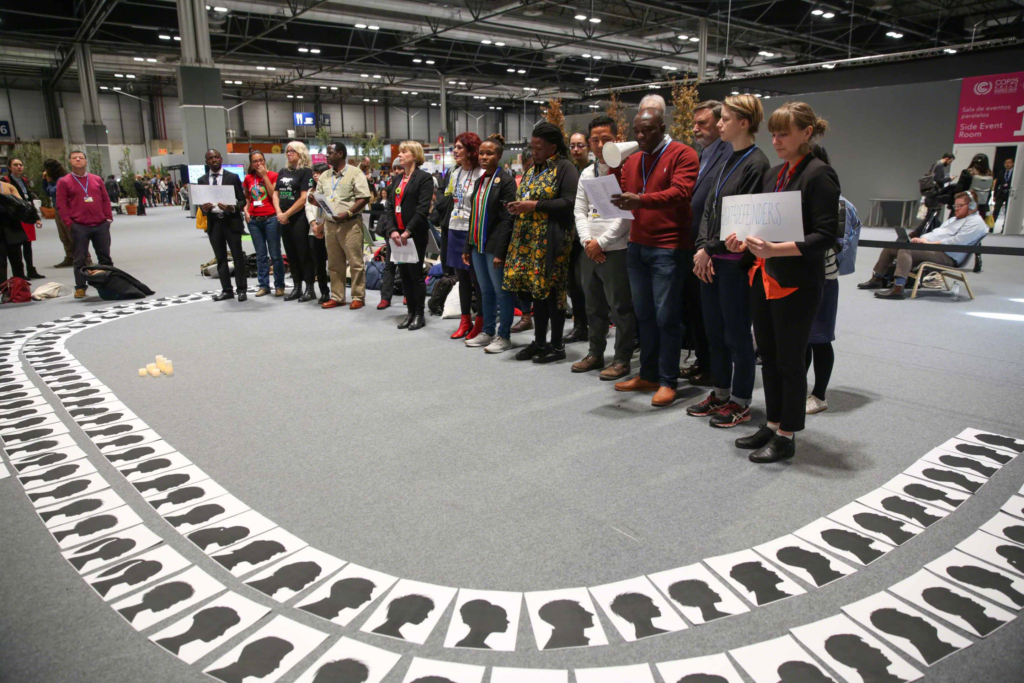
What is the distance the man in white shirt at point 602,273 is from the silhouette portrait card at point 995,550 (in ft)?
6.34

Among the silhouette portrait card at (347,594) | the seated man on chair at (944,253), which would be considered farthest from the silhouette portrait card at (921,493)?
the seated man on chair at (944,253)

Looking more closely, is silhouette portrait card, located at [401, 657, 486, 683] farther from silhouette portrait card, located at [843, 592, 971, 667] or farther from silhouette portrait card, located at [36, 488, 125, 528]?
silhouette portrait card, located at [36, 488, 125, 528]

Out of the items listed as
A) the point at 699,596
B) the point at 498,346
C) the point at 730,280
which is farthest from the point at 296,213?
the point at 699,596

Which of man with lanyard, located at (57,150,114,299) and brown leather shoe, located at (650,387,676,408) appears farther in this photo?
man with lanyard, located at (57,150,114,299)

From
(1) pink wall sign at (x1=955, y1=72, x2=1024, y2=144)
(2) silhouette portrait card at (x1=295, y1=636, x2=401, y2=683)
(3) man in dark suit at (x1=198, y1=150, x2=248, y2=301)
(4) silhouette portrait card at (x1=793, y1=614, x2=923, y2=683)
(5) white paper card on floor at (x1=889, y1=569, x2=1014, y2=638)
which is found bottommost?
(2) silhouette portrait card at (x1=295, y1=636, x2=401, y2=683)

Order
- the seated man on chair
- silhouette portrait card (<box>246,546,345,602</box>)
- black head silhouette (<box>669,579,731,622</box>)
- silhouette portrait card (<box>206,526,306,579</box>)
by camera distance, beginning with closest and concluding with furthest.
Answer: black head silhouette (<box>669,579,731,622</box>) < silhouette portrait card (<box>246,546,345,602</box>) < silhouette portrait card (<box>206,526,306,579</box>) < the seated man on chair

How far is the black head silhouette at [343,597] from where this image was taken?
1.76 m

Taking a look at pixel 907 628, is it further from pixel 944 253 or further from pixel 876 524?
pixel 944 253

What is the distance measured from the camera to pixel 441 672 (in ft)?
5.03

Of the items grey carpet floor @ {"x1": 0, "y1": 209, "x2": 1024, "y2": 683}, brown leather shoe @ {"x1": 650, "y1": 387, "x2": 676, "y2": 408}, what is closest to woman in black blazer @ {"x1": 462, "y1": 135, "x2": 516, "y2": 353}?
grey carpet floor @ {"x1": 0, "y1": 209, "x2": 1024, "y2": 683}

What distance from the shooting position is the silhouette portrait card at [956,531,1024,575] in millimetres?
1929

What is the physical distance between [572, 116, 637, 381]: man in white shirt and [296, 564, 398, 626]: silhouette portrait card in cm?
213

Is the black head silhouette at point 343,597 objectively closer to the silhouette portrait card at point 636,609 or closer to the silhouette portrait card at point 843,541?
the silhouette portrait card at point 636,609

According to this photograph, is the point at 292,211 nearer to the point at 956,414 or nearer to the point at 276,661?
the point at 276,661
